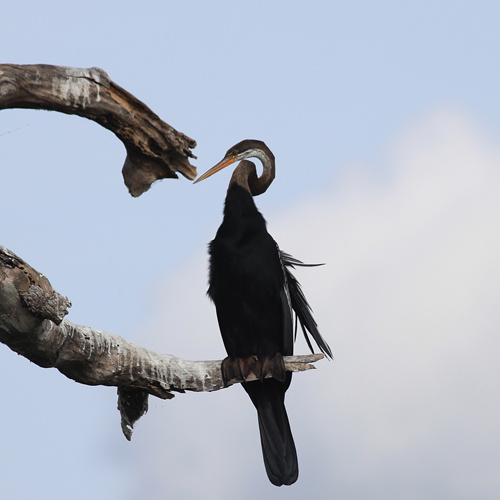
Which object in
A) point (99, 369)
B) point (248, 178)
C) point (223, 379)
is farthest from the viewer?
point (248, 178)

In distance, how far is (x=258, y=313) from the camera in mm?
5164

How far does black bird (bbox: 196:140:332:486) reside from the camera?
202 inches

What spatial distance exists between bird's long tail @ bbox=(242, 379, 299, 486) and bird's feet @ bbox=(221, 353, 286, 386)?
0.21m

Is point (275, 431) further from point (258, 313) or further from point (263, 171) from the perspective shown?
point (263, 171)

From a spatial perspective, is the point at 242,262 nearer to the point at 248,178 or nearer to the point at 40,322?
the point at 248,178

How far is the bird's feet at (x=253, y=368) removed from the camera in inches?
196

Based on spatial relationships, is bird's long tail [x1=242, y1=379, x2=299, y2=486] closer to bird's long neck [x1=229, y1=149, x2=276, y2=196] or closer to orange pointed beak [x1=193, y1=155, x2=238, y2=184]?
bird's long neck [x1=229, y1=149, x2=276, y2=196]

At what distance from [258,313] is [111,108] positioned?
5.81ft

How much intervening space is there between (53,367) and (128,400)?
0.68 meters

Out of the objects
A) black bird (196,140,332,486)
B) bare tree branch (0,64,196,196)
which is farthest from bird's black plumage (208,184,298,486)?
bare tree branch (0,64,196,196)

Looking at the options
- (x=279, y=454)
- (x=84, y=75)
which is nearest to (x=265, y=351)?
(x=279, y=454)

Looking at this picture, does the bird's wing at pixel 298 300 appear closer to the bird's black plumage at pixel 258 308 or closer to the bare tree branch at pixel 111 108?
the bird's black plumage at pixel 258 308

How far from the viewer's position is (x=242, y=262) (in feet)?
16.9

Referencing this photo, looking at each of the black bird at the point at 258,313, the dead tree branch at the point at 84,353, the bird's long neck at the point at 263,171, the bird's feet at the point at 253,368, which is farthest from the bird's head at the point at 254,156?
the dead tree branch at the point at 84,353
